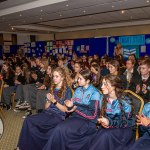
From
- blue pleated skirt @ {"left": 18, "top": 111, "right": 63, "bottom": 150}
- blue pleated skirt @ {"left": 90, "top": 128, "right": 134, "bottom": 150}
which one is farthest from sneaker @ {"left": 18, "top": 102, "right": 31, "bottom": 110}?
blue pleated skirt @ {"left": 90, "top": 128, "right": 134, "bottom": 150}

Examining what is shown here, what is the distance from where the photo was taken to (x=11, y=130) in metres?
3.92

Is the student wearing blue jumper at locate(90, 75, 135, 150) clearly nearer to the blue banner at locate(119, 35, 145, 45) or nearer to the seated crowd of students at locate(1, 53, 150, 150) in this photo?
the seated crowd of students at locate(1, 53, 150, 150)

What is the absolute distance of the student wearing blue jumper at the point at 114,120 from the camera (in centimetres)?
207

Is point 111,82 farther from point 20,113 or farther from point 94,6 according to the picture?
point 94,6

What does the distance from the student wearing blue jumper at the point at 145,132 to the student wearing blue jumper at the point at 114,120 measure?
0.15m

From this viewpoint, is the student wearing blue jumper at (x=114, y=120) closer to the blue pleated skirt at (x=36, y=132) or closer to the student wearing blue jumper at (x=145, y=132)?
the student wearing blue jumper at (x=145, y=132)

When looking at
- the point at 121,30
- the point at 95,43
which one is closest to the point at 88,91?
the point at 95,43

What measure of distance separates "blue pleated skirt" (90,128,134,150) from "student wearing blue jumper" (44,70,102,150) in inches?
9.7

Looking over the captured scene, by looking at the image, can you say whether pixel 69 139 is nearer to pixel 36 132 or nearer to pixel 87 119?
pixel 87 119

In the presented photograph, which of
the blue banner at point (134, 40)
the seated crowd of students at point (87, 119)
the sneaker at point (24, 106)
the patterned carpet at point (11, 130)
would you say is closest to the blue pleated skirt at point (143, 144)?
the seated crowd of students at point (87, 119)

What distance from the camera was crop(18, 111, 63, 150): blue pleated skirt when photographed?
2645mm

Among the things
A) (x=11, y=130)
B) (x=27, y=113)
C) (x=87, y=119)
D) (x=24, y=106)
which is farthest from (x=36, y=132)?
(x=24, y=106)

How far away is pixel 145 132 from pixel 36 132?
131 centimetres

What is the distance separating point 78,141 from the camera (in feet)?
7.61
